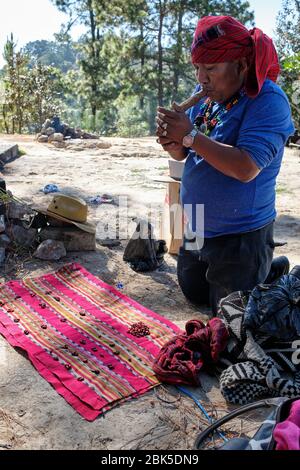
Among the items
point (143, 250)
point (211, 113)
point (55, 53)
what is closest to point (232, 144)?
point (211, 113)

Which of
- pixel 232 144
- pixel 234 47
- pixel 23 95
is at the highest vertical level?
pixel 234 47

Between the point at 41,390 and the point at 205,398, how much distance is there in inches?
31.0

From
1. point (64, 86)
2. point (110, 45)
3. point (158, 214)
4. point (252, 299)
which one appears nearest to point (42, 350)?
point (252, 299)

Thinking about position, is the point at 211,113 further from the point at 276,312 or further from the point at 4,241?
the point at 4,241

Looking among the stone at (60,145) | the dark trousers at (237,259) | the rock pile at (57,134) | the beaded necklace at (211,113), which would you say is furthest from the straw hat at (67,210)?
the rock pile at (57,134)

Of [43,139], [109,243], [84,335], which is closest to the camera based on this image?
[84,335]

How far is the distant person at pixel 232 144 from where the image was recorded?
2260 millimetres

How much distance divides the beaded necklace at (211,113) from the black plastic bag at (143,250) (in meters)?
1.42

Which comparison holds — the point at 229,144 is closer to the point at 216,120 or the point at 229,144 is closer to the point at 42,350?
the point at 216,120

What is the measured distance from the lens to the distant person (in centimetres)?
226

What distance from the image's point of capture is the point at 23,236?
13.5 feet

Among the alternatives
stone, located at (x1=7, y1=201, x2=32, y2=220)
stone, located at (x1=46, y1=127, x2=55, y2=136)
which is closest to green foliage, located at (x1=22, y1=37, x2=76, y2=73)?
stone, located at (x1=46, y1=127, x2=55, y2=136)

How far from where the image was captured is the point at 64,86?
23.5 m

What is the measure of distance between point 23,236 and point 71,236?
0.40 m
